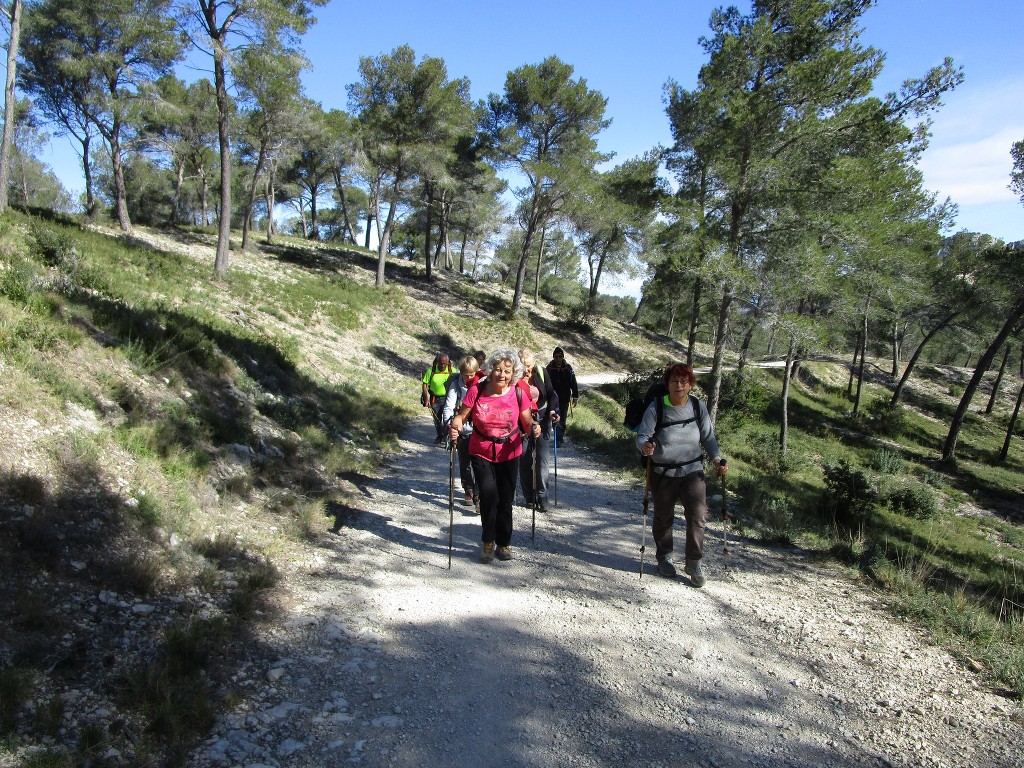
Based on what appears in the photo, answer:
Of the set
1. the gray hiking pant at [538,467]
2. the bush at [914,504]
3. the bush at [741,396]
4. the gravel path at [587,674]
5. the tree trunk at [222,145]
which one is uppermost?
the tree trunk at [222,145]

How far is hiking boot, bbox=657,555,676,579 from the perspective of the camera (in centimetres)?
536

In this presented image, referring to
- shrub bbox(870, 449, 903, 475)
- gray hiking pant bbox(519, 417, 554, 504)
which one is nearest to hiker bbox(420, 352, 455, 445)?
gray hiking pant bbox(519, 417, 554, 504)

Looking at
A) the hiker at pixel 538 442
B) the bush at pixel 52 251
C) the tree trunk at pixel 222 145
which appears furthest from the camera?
the tree trunk at pixel 222 145

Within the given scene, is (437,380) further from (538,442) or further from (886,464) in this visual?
(886,464)

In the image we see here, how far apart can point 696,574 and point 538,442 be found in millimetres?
2629

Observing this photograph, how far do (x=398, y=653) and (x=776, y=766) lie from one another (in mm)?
2434

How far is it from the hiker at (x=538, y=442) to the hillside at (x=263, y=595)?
0.62m

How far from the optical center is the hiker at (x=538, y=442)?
23.1ft

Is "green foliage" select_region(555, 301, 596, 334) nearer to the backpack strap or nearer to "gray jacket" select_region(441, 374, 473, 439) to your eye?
"gray jacket" select_region(441, 374, 473, 439)

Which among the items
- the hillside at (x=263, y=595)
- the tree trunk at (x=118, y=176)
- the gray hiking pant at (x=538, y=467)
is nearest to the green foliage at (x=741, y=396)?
the hillside at (x=263, y=595)

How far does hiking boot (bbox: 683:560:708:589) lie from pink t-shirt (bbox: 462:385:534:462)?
6.49 ft

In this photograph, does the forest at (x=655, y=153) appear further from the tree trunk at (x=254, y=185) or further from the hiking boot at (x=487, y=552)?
the hiking boot at (x=487, y=552)

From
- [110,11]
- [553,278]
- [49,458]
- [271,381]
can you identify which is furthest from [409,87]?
[553,278]

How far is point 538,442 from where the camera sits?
712 centimetres
